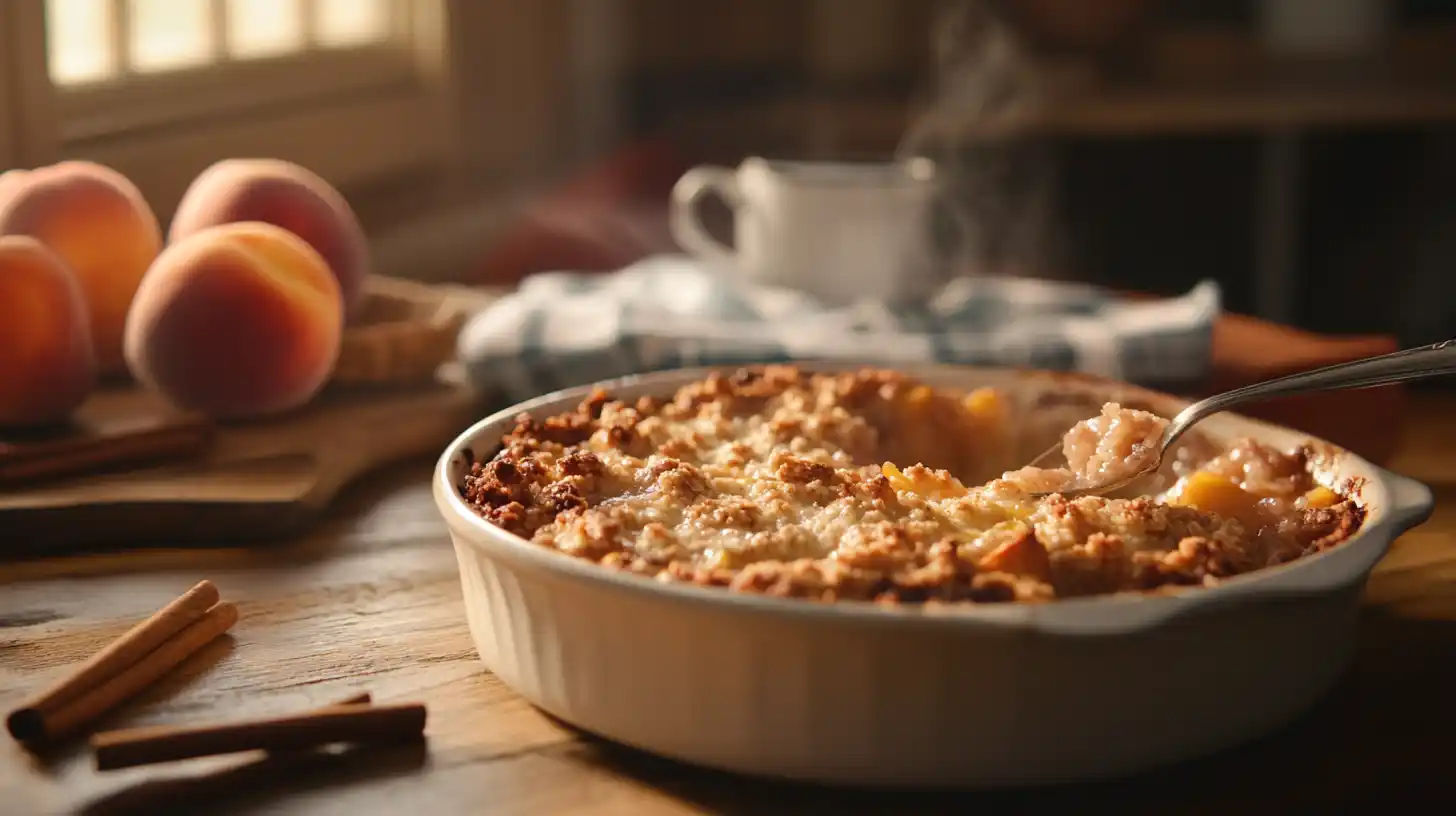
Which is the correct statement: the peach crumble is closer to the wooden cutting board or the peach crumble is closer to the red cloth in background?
the wooden cutting board

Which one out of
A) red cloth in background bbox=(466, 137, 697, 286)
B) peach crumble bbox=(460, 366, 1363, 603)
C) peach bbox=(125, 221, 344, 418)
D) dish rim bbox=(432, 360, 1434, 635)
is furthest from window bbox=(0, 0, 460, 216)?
dish rim bbox=(432, 360, 1434, 635)

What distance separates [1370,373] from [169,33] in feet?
4.90

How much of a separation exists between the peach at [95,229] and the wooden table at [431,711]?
35 cm

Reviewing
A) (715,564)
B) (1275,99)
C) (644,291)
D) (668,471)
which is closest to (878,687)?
(715,564)

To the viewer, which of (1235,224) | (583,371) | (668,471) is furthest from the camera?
(1235,224)

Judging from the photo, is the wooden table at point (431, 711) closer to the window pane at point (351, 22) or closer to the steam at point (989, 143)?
the window pane at point (351, 22)

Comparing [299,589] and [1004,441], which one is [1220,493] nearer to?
[1004,441]

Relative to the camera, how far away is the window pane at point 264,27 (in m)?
2.00

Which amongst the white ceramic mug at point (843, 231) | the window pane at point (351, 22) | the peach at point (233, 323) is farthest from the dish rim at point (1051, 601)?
the window pane at point (351, 22)

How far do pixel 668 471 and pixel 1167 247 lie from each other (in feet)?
7.92

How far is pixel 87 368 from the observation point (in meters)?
1.21

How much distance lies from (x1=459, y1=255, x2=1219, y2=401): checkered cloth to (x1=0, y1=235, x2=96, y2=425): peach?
0.32 m

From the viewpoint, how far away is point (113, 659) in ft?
2.63

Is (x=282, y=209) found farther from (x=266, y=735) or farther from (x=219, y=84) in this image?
(x=266, y=735)
